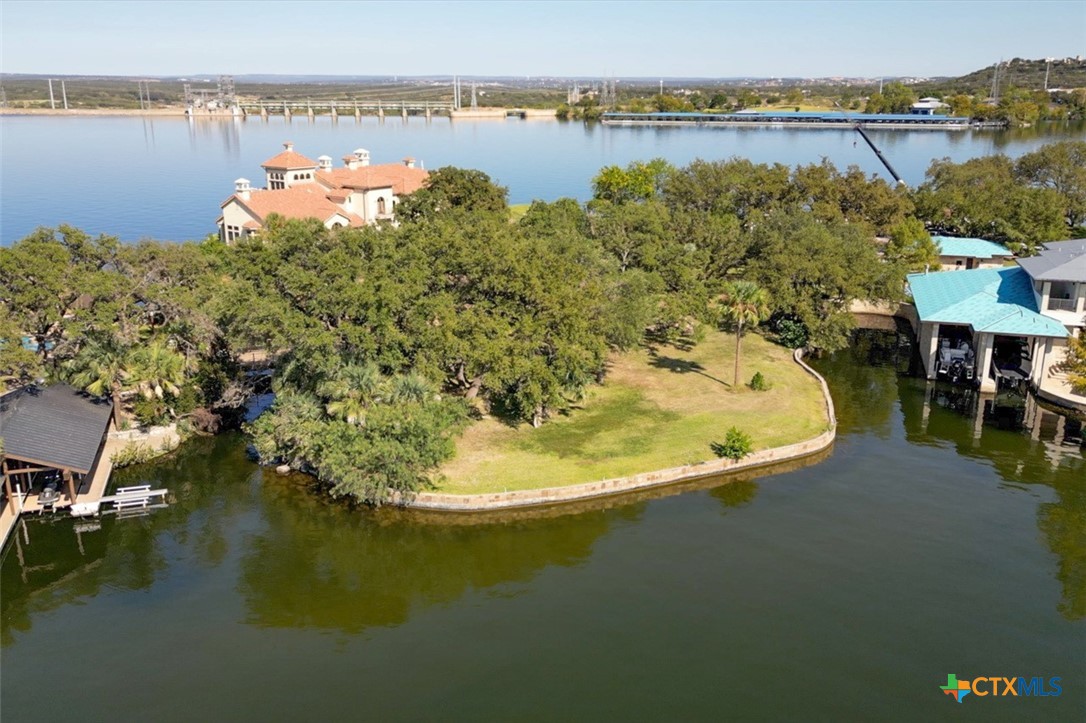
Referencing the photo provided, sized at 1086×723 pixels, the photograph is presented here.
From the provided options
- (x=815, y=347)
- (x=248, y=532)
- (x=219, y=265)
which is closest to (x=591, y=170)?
(x=815, y=347)

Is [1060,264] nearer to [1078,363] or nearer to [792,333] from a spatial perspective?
[1078,363]

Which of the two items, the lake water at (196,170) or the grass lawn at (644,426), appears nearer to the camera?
the grass lawn at (644,426)

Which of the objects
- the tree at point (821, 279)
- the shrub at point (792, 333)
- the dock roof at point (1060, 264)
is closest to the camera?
the dock roof at point (1060, 264)

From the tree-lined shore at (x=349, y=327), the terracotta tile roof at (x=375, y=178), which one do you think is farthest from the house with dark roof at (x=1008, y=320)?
the terracotta tile roof at (x=375, y=178)

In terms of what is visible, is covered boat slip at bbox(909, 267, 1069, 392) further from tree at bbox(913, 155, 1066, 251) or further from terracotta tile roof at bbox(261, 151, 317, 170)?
terracotta tile roof at bbox(261, 151, 317, 170)

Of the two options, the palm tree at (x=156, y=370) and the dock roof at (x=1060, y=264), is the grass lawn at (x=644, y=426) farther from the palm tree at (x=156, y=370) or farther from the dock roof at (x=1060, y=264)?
the dock roof at (x=1060, y=264)

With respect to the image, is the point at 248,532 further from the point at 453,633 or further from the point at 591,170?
the point at 591,170

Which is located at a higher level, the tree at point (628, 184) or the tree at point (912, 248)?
the tree at point (628, 184)

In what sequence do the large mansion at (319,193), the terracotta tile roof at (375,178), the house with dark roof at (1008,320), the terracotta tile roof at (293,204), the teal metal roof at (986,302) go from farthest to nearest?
the terracotta tile roof at (375,178), the large mansion at (319,193), the terracotta tile roof at (293,204), the house with dark roof at (1008,320), the teal metal roof at (986,302)
